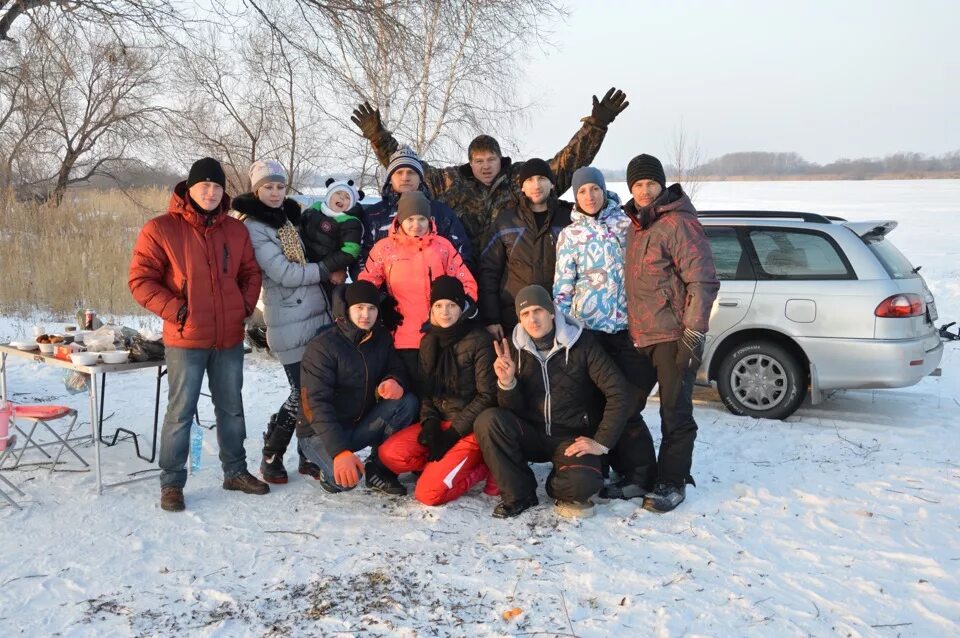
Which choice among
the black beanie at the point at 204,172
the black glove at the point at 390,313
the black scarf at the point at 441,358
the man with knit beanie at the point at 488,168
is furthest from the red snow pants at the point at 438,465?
the black beanie at the point at 204,172

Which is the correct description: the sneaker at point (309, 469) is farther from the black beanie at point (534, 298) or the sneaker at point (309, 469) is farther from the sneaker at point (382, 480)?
the black beanie at point (534, 298)

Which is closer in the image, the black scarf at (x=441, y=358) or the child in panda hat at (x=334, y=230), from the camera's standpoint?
the black scarf at (x=441, y=358)

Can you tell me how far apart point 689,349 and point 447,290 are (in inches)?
55.6

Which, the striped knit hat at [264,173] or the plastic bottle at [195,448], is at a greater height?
the striped knit hat at [264,173]

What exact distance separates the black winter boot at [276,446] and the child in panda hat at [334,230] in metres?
0.95

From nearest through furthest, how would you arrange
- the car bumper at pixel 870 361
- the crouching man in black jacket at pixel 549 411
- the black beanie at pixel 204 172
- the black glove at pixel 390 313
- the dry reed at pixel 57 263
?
the black beanie at pixel 204 172 → the crouching man in black jacket at pixel 549 411 → the black glove at pixel 390 313 → the car bumper at pixel 870 361 → the dry reed at pixel 57 263

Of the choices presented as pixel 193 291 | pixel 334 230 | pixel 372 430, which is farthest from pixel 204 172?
pixel 372 430

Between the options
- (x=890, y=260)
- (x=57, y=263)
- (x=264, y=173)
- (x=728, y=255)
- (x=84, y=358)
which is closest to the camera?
(x=84, y=358)

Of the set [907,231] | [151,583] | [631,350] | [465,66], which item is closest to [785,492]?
[631,350]

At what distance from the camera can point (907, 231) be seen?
2761 centimetres

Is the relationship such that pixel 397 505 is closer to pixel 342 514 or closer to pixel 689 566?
pixel 342 514

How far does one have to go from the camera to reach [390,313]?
16.1ft

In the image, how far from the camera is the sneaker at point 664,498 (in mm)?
4469

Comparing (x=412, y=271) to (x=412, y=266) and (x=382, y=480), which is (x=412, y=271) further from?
(x=382, y=480)
